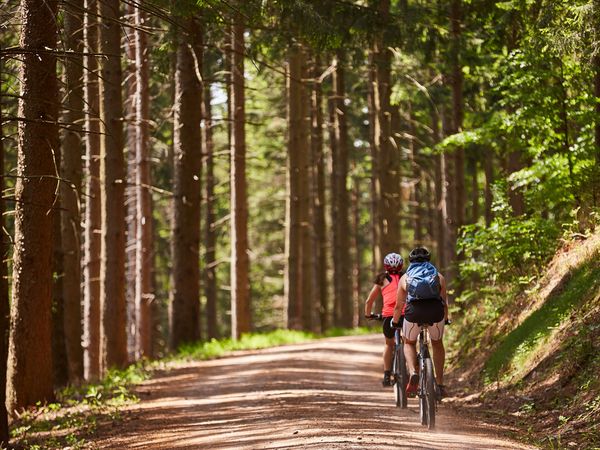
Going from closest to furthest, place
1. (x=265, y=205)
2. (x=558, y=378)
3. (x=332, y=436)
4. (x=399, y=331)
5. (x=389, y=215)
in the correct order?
1. (x=332, y=436)
2. (x=558, y=378)
3. (x=399, y=331)
4. (x=389, y=215)
5. (x=265, y=205)

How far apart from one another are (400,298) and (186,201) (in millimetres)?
10988

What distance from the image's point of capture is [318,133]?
1320 inches

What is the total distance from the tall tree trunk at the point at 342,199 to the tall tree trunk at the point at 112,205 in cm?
1324

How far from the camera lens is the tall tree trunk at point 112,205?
688 inches

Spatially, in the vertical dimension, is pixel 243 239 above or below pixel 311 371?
above

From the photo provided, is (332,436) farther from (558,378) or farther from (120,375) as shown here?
(120,375)

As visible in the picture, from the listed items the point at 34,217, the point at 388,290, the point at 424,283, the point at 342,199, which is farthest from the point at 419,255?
the point at 342,199

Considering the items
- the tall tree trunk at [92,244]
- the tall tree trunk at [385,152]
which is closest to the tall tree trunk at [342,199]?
the tall tree trunk at [385,152]

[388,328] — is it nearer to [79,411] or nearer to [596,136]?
[79,411]

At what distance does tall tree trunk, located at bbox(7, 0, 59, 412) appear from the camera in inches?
436

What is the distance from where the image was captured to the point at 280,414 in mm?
11344

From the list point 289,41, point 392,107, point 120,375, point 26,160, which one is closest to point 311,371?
point 120,375

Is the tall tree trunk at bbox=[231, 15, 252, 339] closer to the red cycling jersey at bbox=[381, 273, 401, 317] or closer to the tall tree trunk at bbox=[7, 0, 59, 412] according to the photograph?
the tall tree trunk at bbox=[7, 0, 59, 412]

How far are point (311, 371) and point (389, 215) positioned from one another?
1075 centimetres
